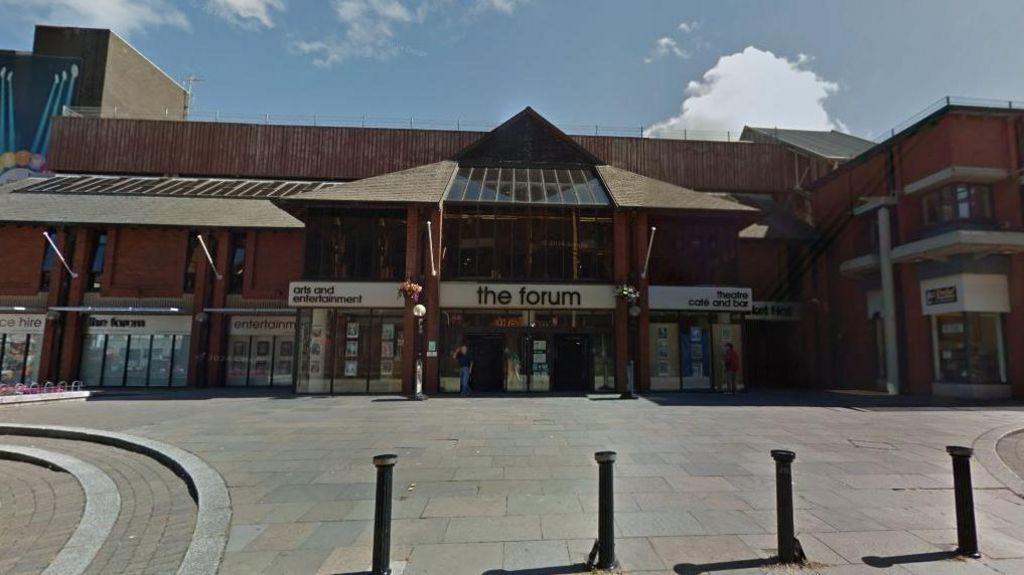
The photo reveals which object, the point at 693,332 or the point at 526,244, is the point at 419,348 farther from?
the point at 693,332

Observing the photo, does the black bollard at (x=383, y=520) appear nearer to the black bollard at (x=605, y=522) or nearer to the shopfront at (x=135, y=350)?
the black bollard at (x=605, y=522)

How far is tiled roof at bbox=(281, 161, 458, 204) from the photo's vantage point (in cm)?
1861

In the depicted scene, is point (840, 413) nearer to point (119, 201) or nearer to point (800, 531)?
Answer: point (800, 531)

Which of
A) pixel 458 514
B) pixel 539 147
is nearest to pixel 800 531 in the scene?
pixel 458 514

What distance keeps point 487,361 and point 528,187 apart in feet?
23.8

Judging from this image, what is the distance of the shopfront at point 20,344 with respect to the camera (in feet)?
70.9

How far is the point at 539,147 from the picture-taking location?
2286cm

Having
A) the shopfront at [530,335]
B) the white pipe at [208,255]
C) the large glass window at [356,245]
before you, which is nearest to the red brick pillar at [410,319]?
Answer: the large glass window at [356,245]

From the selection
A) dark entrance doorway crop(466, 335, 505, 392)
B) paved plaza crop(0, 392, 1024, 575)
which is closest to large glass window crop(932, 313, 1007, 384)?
paved plaza crop(0, 392, 1024, 575)

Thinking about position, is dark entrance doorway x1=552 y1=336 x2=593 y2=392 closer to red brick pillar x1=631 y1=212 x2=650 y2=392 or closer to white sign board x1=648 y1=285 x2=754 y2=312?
red brick pillar x1=631 y1=212 x2=650 y2=392

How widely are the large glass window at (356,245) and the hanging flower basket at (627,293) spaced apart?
8180mm

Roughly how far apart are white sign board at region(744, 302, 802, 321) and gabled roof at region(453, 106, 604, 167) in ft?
33.0

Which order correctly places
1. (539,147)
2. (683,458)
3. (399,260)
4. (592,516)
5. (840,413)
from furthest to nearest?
1. (539,147)
2. (399,260)
3. (840,413)
4. (683,458)
5. (592,516)

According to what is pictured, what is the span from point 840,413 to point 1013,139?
13460 mm
